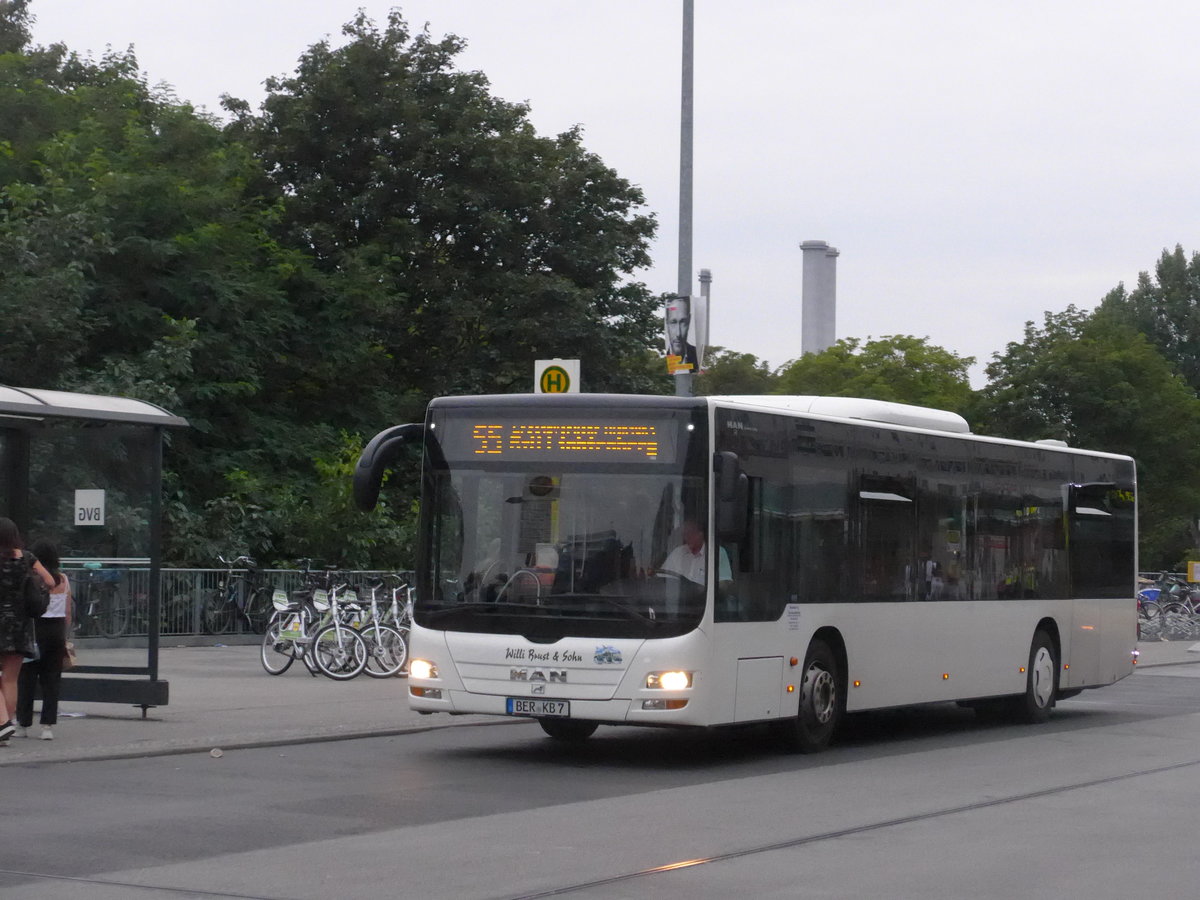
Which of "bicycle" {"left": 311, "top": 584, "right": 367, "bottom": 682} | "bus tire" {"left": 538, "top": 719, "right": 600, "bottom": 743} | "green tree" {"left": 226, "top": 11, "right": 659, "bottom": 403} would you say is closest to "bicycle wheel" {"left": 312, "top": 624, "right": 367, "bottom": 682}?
"bicycle" {"left": 311, "top": 584, "right": 367, "bottom": 682}

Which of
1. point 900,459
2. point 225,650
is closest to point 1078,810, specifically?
point 900,459

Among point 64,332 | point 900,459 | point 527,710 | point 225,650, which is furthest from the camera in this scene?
point 64,332

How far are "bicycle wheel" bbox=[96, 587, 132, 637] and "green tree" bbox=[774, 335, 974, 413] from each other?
63.3m

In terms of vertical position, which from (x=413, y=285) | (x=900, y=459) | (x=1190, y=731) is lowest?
(x=1190, y=731)

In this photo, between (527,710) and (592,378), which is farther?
(592,378)

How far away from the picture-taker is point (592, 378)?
138 ft

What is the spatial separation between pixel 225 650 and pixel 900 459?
13.6 meters

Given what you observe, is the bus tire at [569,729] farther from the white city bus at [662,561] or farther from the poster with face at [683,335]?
the poster with face at [683,335]

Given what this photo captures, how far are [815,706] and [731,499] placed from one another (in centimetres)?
251

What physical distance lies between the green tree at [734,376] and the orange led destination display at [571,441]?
266 ft

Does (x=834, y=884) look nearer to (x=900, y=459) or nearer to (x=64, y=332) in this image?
(x=900, y=459)

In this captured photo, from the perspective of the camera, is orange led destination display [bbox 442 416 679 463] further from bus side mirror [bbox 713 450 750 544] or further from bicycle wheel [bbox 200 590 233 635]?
bicycle wheel [bbox 200 590 233 635]

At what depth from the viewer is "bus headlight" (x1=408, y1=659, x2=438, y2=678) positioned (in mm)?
13656

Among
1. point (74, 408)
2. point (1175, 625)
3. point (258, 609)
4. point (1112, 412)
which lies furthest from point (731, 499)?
point (1112, 412)
